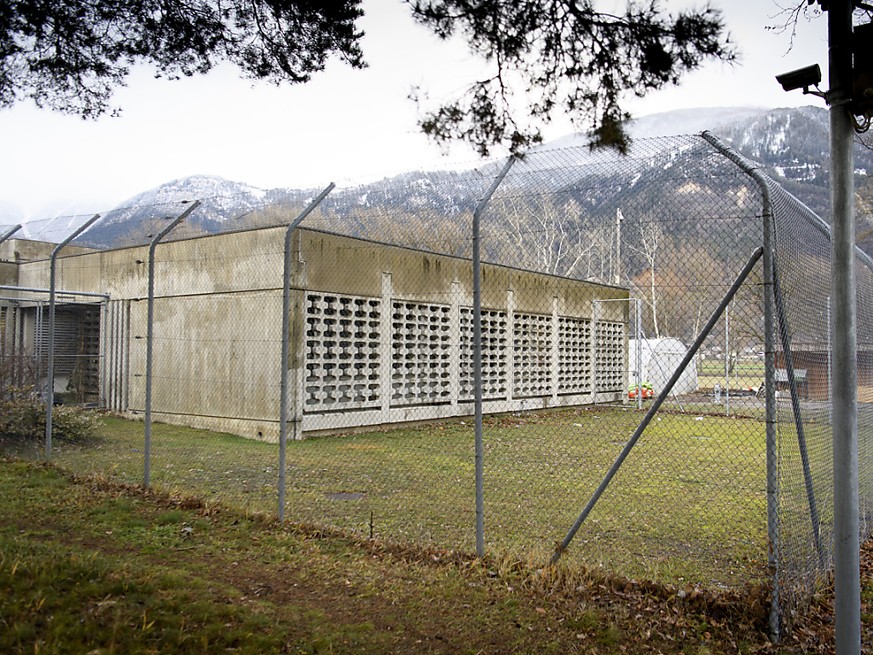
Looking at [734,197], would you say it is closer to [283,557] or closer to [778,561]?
[778,561]

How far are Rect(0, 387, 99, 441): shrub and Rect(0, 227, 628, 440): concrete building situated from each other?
744 mm

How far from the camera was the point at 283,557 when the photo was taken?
445 cm

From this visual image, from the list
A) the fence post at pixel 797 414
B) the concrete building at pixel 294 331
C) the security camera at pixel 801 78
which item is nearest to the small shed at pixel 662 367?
the concrete building at pixel 294 331

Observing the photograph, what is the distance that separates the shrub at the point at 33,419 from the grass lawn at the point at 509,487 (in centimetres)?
32

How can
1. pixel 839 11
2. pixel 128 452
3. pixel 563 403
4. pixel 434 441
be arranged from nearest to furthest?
pixel 839 11 → pixel 128 452 → pixel 434 441 → pixel 563 403

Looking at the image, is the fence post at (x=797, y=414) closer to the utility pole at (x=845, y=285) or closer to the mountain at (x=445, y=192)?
the utility pole at (x=845, y=285)

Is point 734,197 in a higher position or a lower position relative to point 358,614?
higher

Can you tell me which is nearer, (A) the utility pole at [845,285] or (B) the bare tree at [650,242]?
(A) the utility pole at [845,285]

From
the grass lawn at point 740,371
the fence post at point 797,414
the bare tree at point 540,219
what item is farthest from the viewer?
the grass lawn at point 740,371

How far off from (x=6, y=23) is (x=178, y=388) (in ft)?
31.5

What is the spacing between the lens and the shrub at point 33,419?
861 centimetres

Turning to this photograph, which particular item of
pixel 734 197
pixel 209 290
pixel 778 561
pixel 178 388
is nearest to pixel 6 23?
pixel 734 197

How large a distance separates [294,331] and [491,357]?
5981 millimetres

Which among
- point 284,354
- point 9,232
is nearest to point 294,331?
point 9,232
